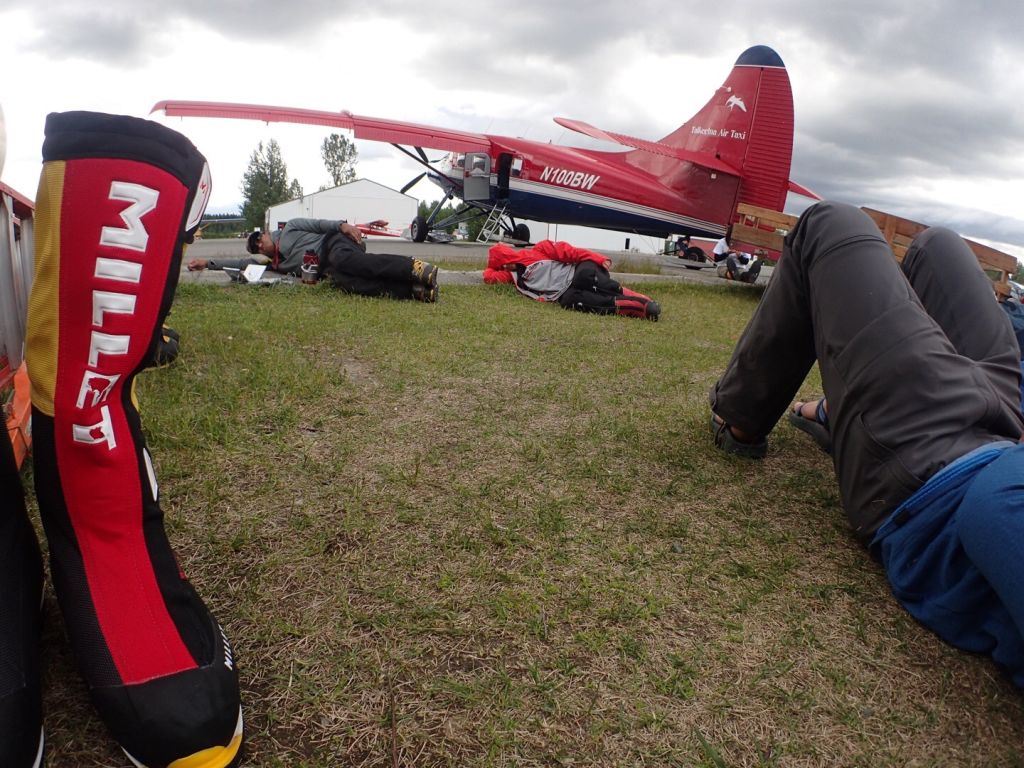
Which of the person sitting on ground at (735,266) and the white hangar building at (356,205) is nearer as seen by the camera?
the person sitting on ground at (735,266)

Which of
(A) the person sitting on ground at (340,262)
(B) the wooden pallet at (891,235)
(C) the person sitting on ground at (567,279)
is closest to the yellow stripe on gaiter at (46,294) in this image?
(A) the person sitting on ground at (340,262)

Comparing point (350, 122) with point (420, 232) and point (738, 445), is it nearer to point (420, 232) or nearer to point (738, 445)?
point (420, 232)

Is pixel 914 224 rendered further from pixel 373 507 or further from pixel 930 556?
pixel 373 507

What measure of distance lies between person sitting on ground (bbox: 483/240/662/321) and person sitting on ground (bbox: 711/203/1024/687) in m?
3.51

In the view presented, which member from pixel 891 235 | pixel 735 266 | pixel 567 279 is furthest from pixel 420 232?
pixel 891 235

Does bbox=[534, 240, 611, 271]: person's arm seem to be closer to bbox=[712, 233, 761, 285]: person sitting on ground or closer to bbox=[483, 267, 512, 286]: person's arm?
bbox=[483, 267, 512, 286]: person's arm

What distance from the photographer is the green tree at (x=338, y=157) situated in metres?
55.2

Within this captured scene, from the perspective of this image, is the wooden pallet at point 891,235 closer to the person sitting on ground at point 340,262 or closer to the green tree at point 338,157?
the person sitting on ground at point 340,262

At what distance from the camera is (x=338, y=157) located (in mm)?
55625

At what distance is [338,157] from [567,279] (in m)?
56.3

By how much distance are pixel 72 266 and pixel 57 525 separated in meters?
0.45

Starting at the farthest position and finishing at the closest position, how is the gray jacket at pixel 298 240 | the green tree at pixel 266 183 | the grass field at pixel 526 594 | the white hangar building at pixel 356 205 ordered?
1. the green tree at pixel 266 183
2. the white hangar building at pixel 356 205
3. the gray jacket at pixel 298 240
4. the grass field at pixel 526 594

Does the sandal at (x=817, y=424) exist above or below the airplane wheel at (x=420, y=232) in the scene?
below

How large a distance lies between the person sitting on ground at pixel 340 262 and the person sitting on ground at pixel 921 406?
11.7 ft
